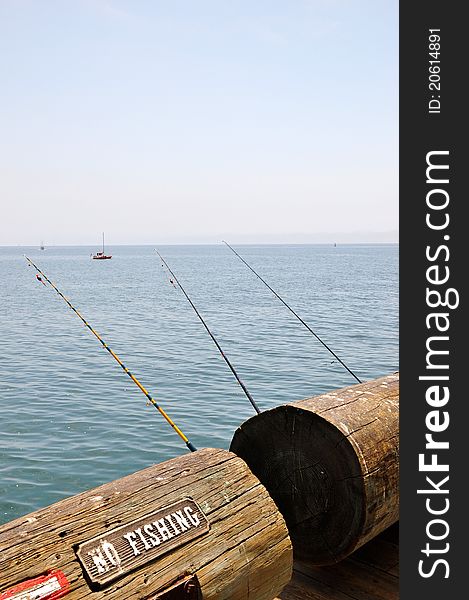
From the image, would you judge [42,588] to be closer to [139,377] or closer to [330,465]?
[330,465]

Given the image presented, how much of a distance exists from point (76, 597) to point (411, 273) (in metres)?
1.95

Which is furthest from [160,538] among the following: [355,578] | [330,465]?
[355,578]

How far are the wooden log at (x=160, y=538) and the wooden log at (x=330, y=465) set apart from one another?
53 centimetres

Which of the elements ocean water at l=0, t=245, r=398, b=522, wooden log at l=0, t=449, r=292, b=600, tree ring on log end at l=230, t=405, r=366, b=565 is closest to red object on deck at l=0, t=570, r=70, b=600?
wooden log at l=0, t=449, r=292, b=600

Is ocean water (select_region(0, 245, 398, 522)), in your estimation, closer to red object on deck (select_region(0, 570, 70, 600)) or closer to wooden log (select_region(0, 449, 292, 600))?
wooden log (select_region(0, 449, 292, 600))

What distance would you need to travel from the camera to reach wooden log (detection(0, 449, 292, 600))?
255 cm

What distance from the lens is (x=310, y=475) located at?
150 inches

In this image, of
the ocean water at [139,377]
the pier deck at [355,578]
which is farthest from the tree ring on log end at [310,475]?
the ocean water at [139,377]

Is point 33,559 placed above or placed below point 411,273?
below

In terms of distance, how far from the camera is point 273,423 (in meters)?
3.91

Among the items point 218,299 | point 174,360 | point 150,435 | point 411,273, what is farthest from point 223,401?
point 218,299

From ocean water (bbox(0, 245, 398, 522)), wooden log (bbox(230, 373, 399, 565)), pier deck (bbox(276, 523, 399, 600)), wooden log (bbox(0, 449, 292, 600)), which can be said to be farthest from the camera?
ocean water (bbox(0, 245, 398, 522))

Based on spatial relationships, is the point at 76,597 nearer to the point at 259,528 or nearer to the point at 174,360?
the point at 259,528

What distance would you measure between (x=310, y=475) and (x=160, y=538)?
127cm
